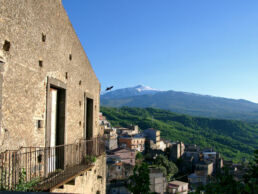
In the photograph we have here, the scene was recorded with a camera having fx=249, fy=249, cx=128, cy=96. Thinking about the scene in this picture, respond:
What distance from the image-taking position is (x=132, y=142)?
216 feet

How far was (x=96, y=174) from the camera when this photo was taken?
9.52 metres

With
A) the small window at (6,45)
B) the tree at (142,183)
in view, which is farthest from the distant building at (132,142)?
the small window at (6,45)

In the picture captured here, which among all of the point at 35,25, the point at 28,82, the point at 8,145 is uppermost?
the point at 35,25

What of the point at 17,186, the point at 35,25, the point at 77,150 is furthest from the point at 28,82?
the point at 77,150

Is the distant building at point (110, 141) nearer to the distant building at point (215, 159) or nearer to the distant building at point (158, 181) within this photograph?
the distant building at point (215, 159)

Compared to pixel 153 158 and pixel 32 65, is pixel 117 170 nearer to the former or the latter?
pixel 153 158

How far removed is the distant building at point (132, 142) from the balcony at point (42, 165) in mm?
57292

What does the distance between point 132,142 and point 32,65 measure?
2420 inches

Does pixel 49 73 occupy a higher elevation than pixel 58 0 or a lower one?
lower

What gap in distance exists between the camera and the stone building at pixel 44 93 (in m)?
4.88

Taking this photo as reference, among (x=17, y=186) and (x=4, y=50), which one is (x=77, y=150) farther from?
(x=4, y=50)

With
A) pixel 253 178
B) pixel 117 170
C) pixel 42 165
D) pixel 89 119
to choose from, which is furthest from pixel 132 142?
pixel 253 178

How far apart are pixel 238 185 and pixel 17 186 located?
13.1 feet

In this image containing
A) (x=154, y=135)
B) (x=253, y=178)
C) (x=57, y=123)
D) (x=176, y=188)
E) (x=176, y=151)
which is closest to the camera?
(x=253, y=178)
